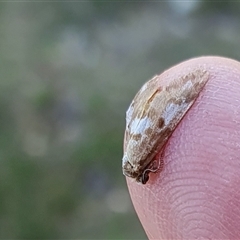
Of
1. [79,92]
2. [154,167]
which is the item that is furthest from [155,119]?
[79,92]

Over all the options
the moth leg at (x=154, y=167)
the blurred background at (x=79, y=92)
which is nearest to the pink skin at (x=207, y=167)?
the moth leg at (x=154, y=167)

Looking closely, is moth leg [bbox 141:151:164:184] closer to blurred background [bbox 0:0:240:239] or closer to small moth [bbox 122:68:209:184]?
small moth [bbox 122:68:209:184]

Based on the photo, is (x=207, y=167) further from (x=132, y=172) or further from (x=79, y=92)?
(x=79, y=92)

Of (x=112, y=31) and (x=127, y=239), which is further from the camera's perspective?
(x=112, y=31)

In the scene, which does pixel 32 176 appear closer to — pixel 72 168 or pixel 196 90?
pixel 72 168

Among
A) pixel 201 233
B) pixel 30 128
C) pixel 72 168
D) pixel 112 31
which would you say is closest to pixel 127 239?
pixel 72 168

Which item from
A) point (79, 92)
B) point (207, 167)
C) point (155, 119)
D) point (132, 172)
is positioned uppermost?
point (155, 119)
